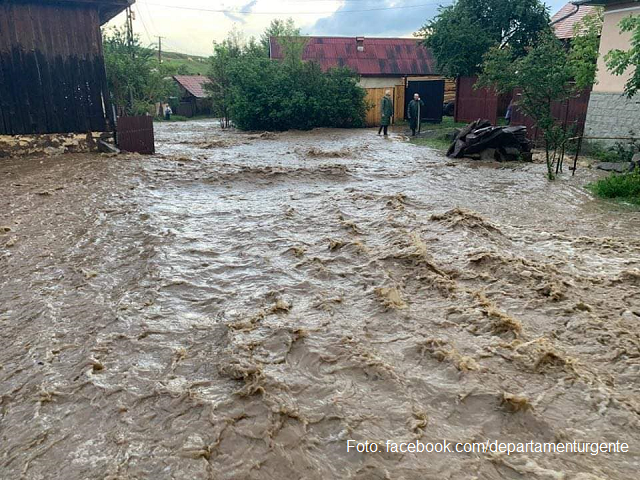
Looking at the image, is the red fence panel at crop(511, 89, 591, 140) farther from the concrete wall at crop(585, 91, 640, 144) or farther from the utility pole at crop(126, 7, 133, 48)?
the utility pole at crop(126, 7, 133, 48)

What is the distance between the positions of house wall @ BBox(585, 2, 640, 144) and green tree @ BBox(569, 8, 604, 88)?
0.33 meters

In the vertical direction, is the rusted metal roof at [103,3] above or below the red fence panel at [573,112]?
above

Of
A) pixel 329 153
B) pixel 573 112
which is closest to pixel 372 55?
pixel 573 112

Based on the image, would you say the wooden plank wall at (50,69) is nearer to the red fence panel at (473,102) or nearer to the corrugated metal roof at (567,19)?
the red fence panel at (473,102)

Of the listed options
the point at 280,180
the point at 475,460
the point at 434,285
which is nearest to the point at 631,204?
the point at 434,285

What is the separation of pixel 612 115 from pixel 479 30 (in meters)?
11.2

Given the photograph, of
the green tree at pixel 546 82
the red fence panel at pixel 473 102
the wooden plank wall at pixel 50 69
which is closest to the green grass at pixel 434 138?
the red fence panel at pixel 473 102

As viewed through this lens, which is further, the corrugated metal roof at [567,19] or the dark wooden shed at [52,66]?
the corrugated metal roof at [567,19]

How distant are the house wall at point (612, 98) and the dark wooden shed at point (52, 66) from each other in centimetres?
1258

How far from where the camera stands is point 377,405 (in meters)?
3.32

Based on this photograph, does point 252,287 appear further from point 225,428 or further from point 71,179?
point 71,179

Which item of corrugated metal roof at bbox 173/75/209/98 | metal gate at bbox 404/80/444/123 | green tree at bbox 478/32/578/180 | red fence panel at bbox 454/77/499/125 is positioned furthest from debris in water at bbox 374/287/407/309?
corrugated metal roof at bbox 173/75/209/98

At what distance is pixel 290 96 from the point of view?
81.4 feet

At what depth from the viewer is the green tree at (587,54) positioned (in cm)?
1387
